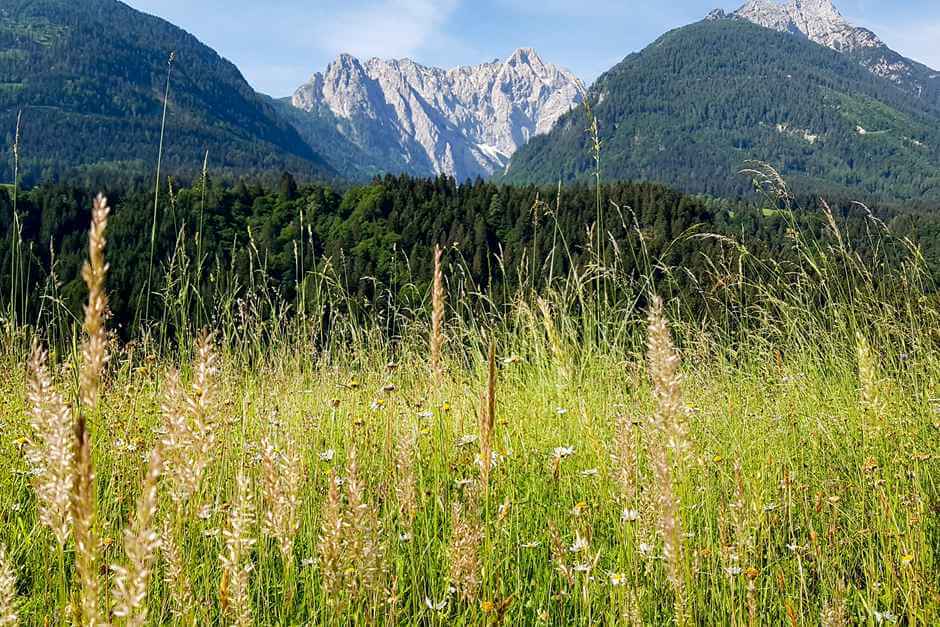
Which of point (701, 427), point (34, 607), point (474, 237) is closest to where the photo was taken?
point (34, 607)

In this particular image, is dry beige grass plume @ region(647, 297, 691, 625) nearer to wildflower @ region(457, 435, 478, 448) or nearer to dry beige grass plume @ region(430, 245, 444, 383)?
dry beige grass plume @ region(430, 245, 444, 383)

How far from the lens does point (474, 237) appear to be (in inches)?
3155

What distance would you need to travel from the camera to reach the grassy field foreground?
1049 mm

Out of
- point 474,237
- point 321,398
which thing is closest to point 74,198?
point 474,237

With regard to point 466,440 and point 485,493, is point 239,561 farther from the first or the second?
point 466,440

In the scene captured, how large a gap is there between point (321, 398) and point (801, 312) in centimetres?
407

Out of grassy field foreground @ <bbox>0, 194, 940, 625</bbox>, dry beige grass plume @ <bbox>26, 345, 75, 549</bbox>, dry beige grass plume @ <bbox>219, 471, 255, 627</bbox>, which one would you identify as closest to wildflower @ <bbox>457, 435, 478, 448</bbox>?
grassy field foreground @ <bbox>0, 194, 940, 625</bbox>

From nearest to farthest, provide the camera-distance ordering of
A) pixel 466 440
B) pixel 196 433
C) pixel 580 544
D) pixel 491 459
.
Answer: pixel 196 433 < pixel 491 459 < pixel 580 544 < pixel 466 440

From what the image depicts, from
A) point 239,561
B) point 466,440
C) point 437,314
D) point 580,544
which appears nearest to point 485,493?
point 437,314

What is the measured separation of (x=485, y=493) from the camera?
4.25ft

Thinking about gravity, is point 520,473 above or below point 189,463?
below

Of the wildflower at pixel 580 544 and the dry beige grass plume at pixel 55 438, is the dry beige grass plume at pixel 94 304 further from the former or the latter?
the wildflower at pixel 580 544

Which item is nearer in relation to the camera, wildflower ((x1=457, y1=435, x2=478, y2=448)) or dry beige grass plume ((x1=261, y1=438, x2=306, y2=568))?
dry beige grass plume ((x1=261, y1=438, x2=306, y2=568))

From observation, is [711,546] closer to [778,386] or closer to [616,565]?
[616,565]
